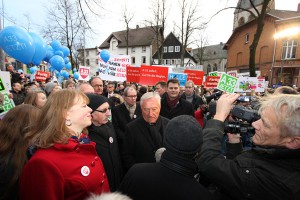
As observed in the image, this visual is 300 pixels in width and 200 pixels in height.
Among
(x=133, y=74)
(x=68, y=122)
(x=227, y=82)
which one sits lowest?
(x=68, y=122)

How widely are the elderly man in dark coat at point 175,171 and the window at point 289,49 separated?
30150mm

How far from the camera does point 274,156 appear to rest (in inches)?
47.2

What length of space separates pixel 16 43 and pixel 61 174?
20.7 ft

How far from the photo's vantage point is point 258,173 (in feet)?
3.88

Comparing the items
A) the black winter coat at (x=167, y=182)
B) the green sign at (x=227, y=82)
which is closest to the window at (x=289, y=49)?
the green sign at (x=227, y=82)

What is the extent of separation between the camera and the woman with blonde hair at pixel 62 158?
1.31 m

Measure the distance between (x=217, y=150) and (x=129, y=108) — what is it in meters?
2.89

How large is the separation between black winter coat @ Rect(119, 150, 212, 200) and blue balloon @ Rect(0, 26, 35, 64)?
21.5 feet

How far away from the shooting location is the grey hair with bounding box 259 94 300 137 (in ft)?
3.94

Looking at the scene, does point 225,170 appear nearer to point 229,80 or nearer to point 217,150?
point 217,150

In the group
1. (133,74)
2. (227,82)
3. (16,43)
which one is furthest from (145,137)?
(16,43)

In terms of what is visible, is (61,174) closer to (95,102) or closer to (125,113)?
(95,102)

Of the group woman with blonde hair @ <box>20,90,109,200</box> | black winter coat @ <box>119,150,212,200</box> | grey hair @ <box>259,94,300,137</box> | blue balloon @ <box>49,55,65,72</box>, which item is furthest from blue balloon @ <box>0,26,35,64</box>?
grey hair @ <box>259,94,300,137</box>

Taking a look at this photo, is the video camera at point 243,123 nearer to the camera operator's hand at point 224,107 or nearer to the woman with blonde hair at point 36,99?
the camera operator's hand at point 224,107
